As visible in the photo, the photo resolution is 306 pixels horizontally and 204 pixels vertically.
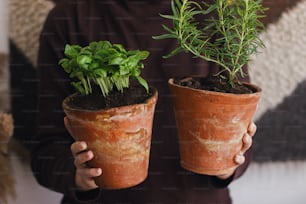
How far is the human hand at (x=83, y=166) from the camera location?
46cm

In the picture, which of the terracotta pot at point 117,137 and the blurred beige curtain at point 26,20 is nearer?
the terracotta pot at point 117,137

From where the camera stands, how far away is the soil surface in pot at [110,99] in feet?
1.45

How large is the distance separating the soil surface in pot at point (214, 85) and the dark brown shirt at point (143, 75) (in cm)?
11

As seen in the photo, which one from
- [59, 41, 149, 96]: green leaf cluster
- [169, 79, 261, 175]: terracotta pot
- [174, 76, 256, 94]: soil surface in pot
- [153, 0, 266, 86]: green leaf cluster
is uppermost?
[153, 0, 266, 86]: green leaf cluster

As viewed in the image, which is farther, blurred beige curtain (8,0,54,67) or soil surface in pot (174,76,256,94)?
blurred beige curtain (8,0,54,67)

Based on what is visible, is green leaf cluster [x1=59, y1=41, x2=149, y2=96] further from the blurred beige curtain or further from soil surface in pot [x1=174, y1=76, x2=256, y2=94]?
the blurred beige curtain

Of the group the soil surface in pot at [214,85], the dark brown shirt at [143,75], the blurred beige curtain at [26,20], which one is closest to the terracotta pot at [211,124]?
the soil surface in pot at [214,85]

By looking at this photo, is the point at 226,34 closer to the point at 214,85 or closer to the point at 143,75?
the point at 214,85

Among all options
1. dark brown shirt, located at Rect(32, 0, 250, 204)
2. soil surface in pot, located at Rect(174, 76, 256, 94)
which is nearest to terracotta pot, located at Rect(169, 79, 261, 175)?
soil surface in pot, located at Rect(174, 76, 256, 94)

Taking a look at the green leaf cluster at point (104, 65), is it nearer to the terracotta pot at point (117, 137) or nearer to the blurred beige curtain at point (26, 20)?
the terracotta pot at point (117, 137)

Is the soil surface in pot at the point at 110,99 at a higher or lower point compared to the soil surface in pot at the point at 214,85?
lower

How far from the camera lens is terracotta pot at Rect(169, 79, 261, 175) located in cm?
46

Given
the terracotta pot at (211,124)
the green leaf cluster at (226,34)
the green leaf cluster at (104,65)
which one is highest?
the green leaf cluster at (226,34)

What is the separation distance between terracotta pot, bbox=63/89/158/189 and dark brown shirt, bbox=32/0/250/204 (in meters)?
0.13
